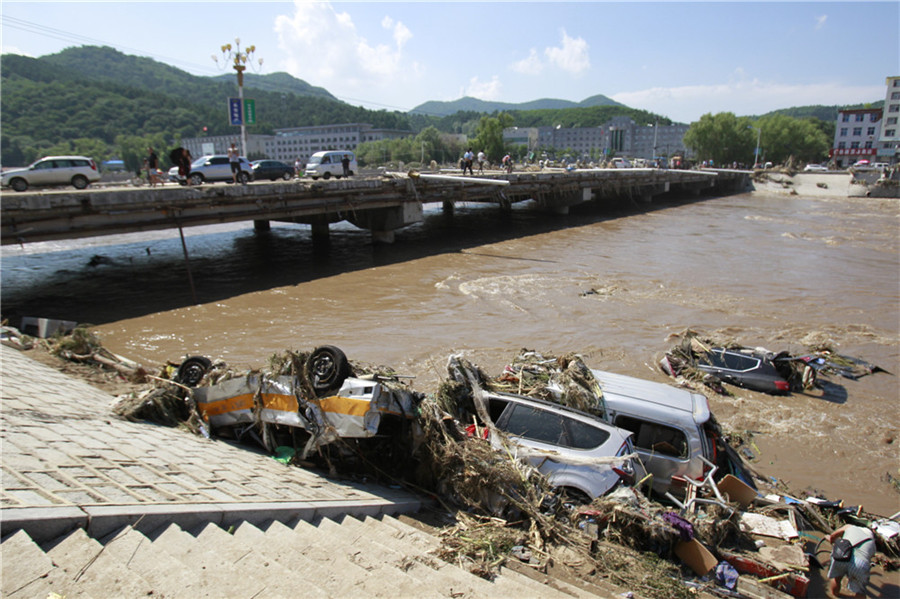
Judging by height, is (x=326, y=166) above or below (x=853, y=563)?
above

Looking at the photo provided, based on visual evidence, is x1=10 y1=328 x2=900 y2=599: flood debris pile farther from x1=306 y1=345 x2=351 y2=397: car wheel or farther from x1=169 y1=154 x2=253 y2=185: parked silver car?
x1=169 y1=154 x2=253 y2=185: parked silver car

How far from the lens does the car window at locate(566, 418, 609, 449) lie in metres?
5.61

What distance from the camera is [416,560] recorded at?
4207 millimetres

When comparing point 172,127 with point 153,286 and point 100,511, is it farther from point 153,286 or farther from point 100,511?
point 100,511

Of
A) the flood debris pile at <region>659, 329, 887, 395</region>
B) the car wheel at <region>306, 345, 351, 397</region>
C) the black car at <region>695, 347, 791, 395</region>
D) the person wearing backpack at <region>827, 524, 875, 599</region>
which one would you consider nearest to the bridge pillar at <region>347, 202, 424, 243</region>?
the flood debris pile at <region>659, 329, 887, 395</region>

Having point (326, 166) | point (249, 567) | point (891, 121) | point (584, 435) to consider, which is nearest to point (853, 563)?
point (584, 435)

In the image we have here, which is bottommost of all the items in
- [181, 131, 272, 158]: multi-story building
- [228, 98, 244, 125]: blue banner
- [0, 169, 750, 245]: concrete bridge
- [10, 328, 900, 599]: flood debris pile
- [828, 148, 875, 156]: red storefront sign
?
[10, 328, 900, 599]: flood debris pile

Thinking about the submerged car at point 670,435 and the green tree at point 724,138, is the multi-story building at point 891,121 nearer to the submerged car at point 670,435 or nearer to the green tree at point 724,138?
the green tree at point 724,138

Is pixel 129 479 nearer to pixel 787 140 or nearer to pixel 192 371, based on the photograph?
pixel 192 371

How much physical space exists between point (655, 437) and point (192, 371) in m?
6.42

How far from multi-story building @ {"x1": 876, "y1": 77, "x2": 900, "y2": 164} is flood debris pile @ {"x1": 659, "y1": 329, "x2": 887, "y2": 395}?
121608 mm

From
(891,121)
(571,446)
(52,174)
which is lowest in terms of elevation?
(571,446)

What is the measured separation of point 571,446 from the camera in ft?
18.6

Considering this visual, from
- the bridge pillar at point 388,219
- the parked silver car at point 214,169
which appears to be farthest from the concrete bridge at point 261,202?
the parked silver car at point 214,169
